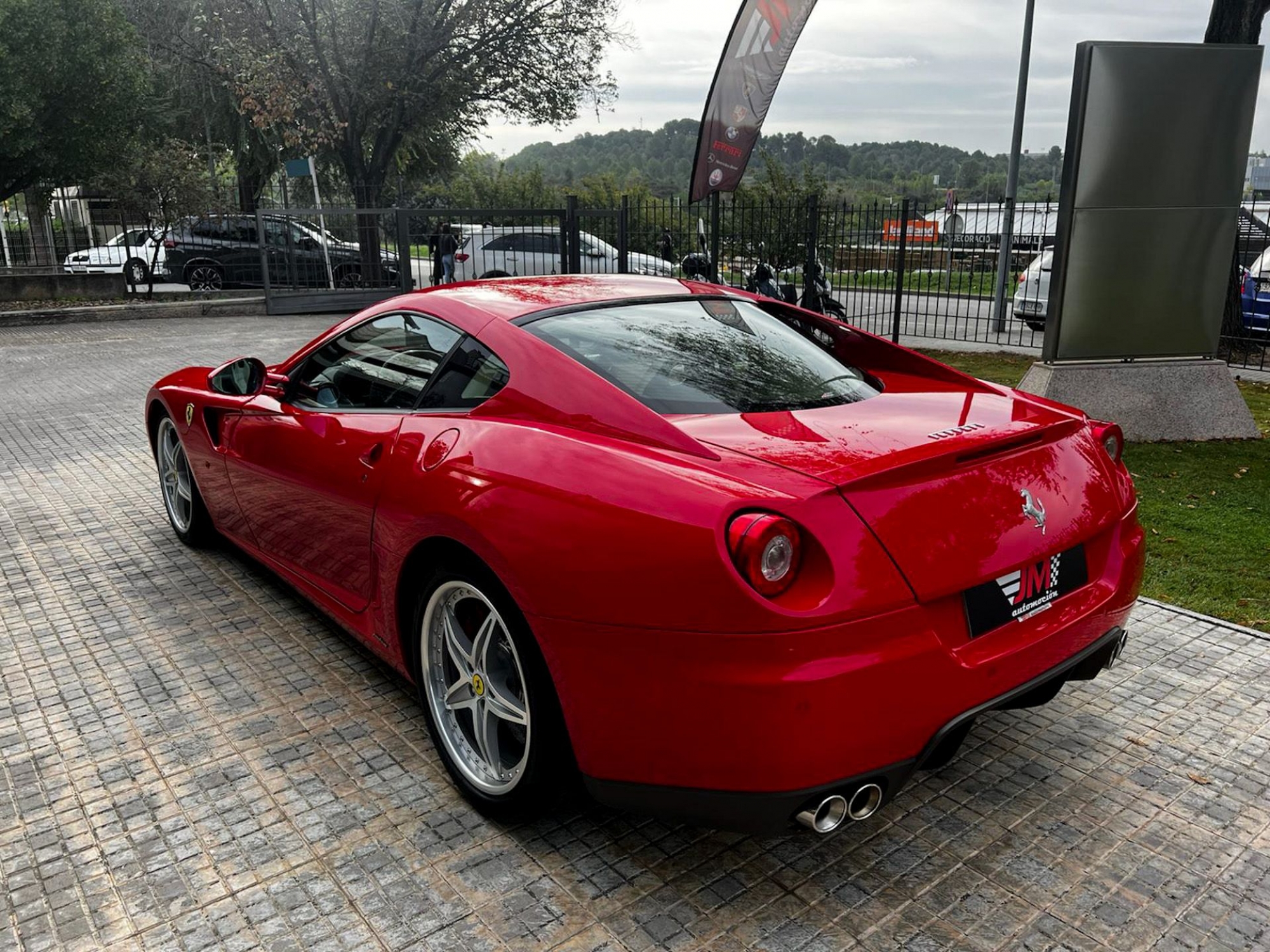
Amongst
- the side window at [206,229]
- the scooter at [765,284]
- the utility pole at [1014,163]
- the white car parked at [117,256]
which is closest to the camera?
the scooter at [765,284]

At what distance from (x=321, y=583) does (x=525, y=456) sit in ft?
4.74

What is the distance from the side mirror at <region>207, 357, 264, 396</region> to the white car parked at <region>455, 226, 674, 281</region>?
12.7 meters

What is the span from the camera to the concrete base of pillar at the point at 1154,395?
7625 mm

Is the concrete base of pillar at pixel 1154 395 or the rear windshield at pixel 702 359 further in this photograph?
the concrete base of pillar at pixel 1154 395

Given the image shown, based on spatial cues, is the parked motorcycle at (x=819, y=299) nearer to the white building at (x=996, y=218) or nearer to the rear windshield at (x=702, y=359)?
the white building at (x=996, y=218)

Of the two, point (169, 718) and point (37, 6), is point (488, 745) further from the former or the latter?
point (37, 6)

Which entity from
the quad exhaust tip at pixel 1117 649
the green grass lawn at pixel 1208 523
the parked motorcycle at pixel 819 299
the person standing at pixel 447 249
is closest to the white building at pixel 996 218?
the parked motorcycle at pixel 819 299

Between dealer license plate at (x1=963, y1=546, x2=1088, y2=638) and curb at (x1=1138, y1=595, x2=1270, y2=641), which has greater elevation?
dealer license plate at (x1=963, y1=546, x2=1088, y2=638)

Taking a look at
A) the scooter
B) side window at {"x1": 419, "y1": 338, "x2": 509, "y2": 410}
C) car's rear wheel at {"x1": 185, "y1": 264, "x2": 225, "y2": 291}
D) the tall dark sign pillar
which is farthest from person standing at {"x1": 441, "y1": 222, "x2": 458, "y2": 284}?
side window at {"x1": 419, "y1": 338, "x2": 509, "y2": 410}

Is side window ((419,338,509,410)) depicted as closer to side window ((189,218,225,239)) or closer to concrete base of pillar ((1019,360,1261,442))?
concrete base of pillar ((1019,360,1261,442))

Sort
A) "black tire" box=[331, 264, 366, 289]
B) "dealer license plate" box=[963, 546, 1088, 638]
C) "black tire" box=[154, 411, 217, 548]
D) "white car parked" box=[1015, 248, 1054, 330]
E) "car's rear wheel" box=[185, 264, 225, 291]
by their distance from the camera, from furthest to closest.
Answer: "car's rear wheel" box=[185, 264, 225, 291] → "black tire" box=[331, 264, 366, 289] → "white car parked" box=[1015, 248, 1054, 330] → "black tire" box=[154, 411, 217, 548] → "dealer license plate" box=[963, 546, 1088, 638]

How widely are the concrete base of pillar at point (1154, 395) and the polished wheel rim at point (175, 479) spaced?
5968 millimetres

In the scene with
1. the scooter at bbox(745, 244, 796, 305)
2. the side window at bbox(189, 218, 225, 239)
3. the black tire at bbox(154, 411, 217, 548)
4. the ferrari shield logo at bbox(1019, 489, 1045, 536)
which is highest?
the side window at bbox(189, 218, 225, 239)

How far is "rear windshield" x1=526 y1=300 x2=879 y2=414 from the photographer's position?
2.92 metres
